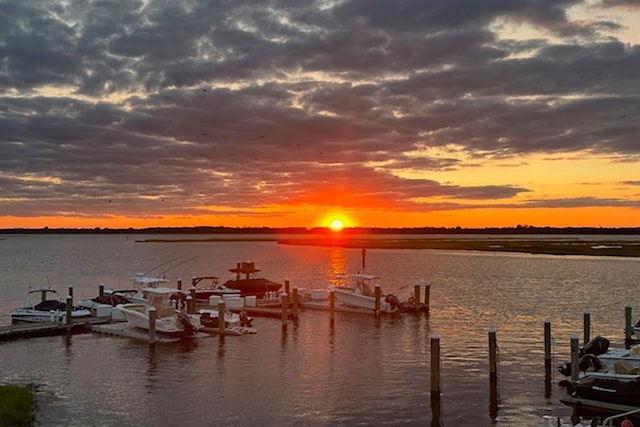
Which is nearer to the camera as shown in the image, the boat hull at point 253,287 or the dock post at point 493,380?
the dock post at point 493,380

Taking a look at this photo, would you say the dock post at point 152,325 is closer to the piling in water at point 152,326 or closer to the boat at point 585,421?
the piling in water at point 152,326

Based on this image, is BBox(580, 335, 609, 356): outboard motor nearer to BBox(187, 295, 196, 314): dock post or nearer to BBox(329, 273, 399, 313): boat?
BBox(329, 273, 399, 313): boat

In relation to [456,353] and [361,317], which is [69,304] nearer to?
[361,317]

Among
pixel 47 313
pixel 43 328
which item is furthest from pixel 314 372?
pixel 47 313

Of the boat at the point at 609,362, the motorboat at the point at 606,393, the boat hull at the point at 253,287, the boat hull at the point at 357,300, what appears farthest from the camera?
the boat hull at the point at 253,287

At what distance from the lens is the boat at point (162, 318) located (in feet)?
117

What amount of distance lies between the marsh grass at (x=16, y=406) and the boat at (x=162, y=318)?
36.7 feet

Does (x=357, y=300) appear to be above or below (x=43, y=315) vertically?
above

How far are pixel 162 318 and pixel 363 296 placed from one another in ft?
54.8

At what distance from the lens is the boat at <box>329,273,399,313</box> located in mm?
47562

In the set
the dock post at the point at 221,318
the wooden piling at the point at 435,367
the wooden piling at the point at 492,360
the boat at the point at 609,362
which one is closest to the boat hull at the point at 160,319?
the dock post at the point at 221,318

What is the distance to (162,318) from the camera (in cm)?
3644

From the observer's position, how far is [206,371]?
1139 inches

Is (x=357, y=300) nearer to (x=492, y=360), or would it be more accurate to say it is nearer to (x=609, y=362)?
(x=492, y=360)
